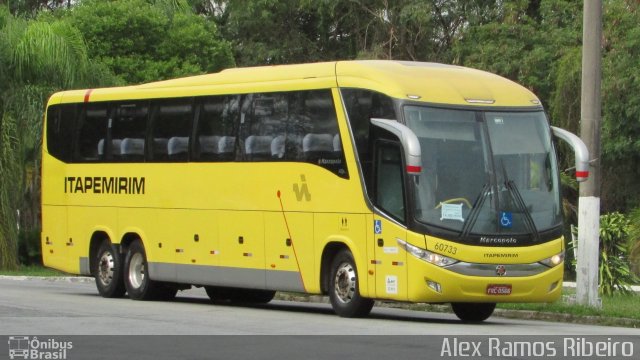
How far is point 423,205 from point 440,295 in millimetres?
1204

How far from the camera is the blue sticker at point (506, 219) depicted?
18391 mm

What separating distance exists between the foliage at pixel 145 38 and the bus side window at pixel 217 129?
1867 centimetres

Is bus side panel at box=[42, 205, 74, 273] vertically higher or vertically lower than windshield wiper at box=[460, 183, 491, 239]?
lower

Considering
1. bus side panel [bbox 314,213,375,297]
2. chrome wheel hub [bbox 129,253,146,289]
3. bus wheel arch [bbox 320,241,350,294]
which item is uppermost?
bus side panel [bbox 314,213,375,297]

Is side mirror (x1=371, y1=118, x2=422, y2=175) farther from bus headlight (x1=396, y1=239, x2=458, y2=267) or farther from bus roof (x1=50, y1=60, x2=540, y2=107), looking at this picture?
bus headlight (x1=396, y1=239, x2=458, y2=267)

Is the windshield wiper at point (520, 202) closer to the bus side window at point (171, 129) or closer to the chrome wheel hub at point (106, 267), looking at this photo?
the bus side window at point (171, 129)

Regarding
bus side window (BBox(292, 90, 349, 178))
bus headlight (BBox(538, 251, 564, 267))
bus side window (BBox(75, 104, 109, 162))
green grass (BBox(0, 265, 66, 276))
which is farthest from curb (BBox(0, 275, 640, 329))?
green grass (BBox(0, 265, 66, 276))

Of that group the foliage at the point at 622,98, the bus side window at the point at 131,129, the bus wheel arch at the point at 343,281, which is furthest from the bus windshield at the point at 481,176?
the foliage at the point at 622,98

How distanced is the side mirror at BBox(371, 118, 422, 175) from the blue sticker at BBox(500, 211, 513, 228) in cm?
136

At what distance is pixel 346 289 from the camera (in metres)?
19.3

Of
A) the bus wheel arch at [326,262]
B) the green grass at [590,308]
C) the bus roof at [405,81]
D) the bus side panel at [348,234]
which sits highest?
the bus roof at [405,81]

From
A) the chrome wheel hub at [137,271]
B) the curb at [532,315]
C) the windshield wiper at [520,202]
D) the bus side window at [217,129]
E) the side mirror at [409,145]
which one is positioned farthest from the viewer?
the chrome wheel hub at [137,271]

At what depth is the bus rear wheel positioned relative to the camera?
23172mm

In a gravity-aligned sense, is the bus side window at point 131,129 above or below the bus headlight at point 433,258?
above
